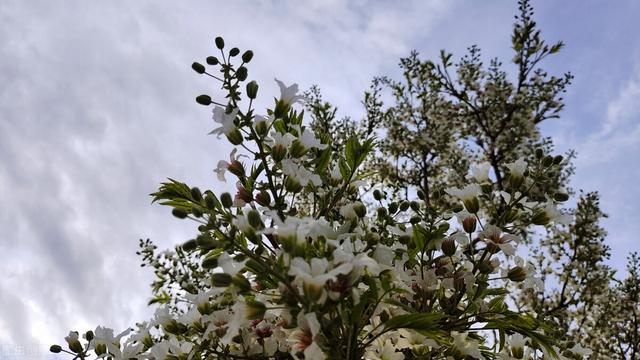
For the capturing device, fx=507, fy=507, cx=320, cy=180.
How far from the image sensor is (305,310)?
1.49m

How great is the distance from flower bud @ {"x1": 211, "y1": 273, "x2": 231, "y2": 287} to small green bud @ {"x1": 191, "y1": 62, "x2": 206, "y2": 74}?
1022 mm

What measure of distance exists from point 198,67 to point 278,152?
531 millimetres

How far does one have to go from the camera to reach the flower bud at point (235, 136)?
2027 mm

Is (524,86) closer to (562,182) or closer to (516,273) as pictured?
(562,182)

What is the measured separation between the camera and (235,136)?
6.66ft

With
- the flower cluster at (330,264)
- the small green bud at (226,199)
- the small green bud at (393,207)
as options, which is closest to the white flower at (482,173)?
the flower cluster at (330,264)

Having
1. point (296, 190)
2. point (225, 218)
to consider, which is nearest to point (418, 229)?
point (296, 190)

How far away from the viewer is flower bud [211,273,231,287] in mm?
1505

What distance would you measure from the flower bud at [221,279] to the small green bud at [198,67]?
102cm

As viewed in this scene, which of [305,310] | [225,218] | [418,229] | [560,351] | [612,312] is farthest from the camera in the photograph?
[612,312]

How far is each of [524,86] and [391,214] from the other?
256 inches

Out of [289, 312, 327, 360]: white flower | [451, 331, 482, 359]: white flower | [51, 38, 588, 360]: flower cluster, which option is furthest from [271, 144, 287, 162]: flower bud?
[451, 331, 482, 359]: white flower

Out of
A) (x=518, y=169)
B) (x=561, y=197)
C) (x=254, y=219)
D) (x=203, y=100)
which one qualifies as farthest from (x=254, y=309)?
(x=561, y=197)

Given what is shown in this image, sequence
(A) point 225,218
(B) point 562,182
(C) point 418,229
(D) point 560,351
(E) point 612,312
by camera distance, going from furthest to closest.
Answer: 1. (B) point 562,182
2. (E) point 612,312
3. (D) point 560,351
4. (C) point 418,229
5. (A) point 225,218
